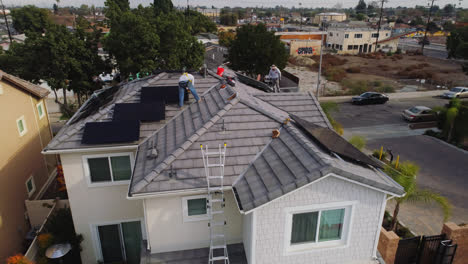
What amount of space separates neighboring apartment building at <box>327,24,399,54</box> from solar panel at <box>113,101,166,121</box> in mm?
86810

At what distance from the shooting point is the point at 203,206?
1044cm

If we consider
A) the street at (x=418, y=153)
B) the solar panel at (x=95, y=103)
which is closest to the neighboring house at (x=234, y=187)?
the solar panel at (x=95, y=103)

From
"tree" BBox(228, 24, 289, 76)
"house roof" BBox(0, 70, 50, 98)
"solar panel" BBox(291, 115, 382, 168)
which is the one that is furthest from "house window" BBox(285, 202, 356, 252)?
"tree" BBox(228, 24, 289, 76)

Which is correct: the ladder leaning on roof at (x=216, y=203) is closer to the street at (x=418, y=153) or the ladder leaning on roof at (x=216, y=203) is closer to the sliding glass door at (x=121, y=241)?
the sliding glass door at (x=121, y=241)

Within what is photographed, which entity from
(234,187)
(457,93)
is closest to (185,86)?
(234,187)

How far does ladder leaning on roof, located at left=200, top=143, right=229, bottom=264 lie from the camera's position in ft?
31.2

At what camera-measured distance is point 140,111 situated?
1298 centimetres

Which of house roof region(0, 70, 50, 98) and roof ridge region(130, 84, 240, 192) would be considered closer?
roof ridge region(130, 84, 240, 192)

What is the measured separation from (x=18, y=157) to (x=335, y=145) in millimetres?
17155

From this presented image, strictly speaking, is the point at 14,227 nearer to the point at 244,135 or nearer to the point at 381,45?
the point at 244,135

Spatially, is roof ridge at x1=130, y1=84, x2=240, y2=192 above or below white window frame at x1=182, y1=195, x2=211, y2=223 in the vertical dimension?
above

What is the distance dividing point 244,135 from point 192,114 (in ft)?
9.72

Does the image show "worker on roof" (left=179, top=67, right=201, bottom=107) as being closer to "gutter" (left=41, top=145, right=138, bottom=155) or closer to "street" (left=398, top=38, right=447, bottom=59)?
"gutter" (left=41, top=145, right=138, bottom=155)

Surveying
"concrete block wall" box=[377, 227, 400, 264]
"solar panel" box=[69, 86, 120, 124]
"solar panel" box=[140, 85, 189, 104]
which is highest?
"solar panel" box=[140, 85, 189, 104]
